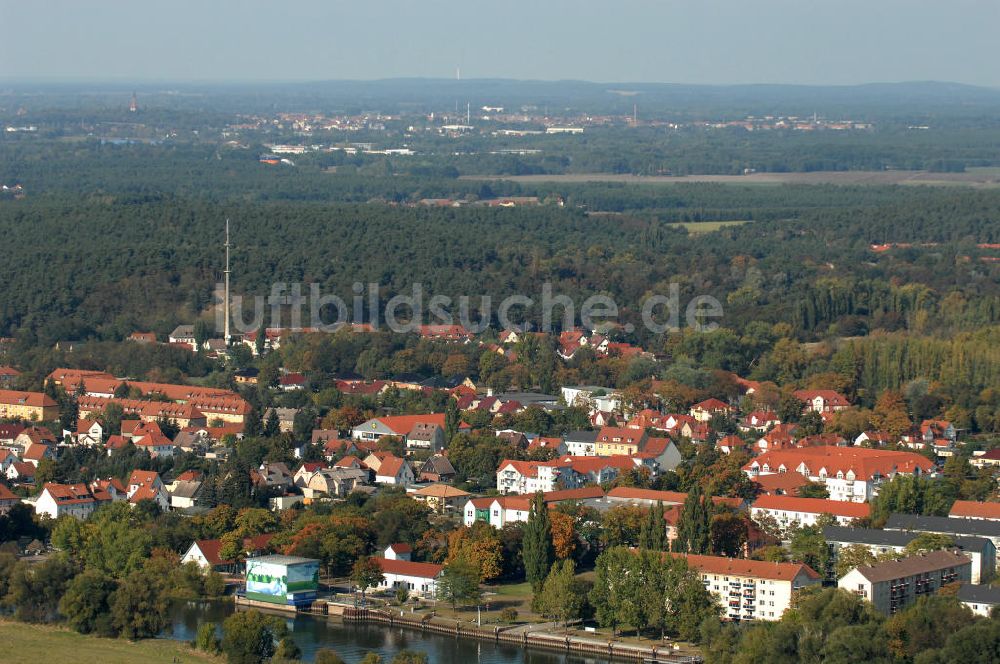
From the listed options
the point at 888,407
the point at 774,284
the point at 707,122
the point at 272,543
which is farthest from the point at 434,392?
the point at 707,122

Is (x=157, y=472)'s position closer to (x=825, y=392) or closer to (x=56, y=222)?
(x=825, y=392)

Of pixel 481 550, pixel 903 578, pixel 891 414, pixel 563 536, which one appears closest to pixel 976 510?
pixel 903 578

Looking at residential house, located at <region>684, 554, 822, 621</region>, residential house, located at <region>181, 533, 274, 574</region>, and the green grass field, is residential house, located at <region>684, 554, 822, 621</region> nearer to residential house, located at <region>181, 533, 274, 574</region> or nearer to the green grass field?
residential house, located at <region>181, 533, 274, 574</region>

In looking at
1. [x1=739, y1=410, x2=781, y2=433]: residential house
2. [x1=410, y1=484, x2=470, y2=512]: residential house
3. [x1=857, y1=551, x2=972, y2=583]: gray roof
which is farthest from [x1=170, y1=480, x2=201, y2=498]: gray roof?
[x1=857, y1=551, x2=972, y2=583]: gray roof

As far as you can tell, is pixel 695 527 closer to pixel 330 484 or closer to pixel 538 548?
pixel 538 548

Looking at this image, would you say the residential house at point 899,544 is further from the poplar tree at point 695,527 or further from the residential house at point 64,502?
the residential house at point 64,502

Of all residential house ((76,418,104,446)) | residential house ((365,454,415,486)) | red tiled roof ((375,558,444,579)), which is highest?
red tiled roof ((375,558,444,579))
